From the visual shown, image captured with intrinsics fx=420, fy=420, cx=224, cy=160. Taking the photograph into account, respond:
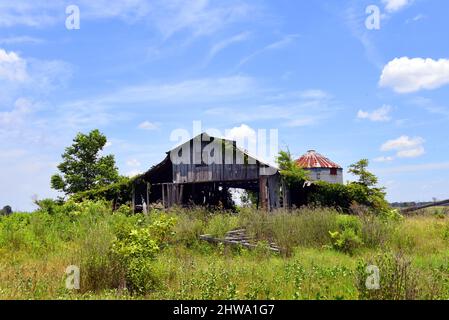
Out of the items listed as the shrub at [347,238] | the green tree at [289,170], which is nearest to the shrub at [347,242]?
the shrub at [347,238]

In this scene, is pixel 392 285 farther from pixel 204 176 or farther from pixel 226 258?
pixel 204 176

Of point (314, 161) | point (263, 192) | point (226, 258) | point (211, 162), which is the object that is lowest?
point (226, 258)

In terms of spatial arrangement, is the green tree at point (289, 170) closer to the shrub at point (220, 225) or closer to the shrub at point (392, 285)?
the shrub at point (220, 225)

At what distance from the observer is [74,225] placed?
13.8m

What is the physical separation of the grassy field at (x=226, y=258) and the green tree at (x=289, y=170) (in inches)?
212

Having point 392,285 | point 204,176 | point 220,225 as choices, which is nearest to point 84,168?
point 204,176

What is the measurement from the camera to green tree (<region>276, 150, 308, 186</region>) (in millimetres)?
20781

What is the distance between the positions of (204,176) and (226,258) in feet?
41.9

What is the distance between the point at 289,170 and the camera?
21.6 m

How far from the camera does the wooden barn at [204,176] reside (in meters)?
21.6

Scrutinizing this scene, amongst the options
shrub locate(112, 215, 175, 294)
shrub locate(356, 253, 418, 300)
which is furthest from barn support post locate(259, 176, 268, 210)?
shrub locate(356, 253, 418, 300)
